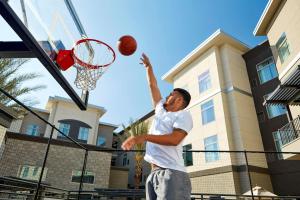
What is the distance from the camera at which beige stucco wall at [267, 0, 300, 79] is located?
10562mm

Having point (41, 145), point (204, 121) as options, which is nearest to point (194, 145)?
point (204, 121)

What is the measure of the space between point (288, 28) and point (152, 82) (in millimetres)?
11024

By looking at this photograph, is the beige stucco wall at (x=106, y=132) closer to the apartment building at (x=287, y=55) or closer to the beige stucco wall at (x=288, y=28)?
the apartment building at (x=287, y=55)

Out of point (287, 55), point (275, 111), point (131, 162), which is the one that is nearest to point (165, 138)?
point (287, 55)

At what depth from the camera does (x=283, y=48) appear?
11906 mm

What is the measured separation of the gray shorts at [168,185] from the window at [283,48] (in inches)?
460

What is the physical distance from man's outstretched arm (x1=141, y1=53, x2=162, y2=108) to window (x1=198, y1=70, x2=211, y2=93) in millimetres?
15050

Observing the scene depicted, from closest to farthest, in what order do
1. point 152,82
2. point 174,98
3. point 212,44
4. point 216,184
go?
point 174,98 < point 152,82 < point 216,184 < point 212,44

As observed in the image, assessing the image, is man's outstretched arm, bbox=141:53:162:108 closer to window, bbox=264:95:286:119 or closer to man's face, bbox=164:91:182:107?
man's face, bbox=164:91:182:107

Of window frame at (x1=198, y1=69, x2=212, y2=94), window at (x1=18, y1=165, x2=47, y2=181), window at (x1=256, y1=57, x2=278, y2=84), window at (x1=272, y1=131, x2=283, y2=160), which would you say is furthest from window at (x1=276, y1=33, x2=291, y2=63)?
window at (x1=18, y1=165, x2=47, y2=181)

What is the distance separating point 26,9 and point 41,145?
12.8 m

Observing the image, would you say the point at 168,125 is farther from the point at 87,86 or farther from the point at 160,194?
the point at 87,86

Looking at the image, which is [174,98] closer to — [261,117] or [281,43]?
[281,43]

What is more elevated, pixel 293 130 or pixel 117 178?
pixel 293 130
